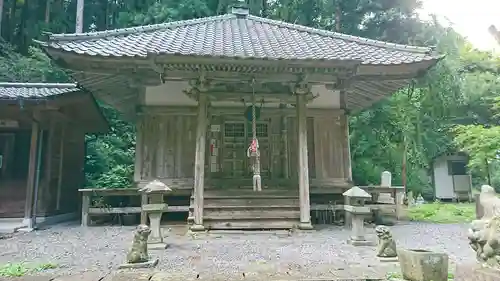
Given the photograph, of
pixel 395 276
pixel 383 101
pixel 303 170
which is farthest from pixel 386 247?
pixel 383 101

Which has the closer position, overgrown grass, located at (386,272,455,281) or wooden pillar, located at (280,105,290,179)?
overgrown grass, located at (386,272,455,281)

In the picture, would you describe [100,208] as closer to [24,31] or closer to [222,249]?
[222,249]

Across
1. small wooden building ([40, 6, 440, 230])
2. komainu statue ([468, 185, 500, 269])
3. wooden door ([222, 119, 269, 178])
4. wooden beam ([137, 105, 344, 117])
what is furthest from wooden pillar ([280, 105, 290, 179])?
komainu statue ([468, 185, 500, 269])

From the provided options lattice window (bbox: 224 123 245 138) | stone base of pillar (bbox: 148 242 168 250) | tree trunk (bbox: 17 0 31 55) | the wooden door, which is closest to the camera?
stone base of pillar (bbox: 148 242 168 250)

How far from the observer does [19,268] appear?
4.44 m

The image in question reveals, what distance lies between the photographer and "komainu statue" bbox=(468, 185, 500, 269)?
3.00 m

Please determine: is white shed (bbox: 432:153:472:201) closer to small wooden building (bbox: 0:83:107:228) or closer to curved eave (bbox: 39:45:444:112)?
curved eave (bbox: 39:45:444:112)

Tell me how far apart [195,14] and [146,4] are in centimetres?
437

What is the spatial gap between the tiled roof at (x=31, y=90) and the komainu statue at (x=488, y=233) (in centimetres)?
878

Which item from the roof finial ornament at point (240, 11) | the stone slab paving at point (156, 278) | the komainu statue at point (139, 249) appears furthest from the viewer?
the roof finial ornament at point (240, 11)

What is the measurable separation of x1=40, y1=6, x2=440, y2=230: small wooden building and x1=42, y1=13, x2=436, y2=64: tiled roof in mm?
29

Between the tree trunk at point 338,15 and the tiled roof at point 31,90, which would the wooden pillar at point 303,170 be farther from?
the tree trunk at point 338,15

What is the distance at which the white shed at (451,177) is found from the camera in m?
22.2

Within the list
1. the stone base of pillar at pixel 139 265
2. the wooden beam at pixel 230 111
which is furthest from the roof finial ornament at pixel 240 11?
the stone base of pillar at pixel 139 265
